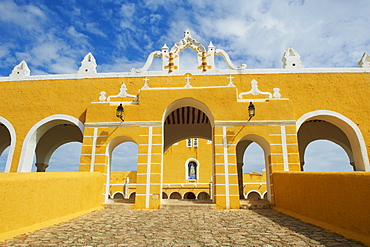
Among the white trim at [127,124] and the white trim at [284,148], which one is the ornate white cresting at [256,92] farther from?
the white trim at [127,124]

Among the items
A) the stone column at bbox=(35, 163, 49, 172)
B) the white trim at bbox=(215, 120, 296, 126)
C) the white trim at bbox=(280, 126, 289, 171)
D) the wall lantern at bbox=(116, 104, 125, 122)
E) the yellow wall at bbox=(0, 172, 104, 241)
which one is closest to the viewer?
the yellow wall at bbox=(0, 172, 104, 241)

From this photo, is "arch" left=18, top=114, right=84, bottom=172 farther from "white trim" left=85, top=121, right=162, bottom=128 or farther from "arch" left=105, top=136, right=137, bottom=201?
"arch" left=105, top=136, right=137, bottom=201

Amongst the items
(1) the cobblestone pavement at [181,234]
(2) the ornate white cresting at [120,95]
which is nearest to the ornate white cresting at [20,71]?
(2) the ornate white cresting at [120,95]

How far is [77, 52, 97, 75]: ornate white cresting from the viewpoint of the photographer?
988 centimetres

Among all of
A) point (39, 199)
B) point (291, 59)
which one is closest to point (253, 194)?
point (291, 59)

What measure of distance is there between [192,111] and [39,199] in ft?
21.5

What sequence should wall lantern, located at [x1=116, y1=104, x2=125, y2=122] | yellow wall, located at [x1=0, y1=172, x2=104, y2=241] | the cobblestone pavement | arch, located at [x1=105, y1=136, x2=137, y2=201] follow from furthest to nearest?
arch, located at [x1=105, y1=136, x2=137, y2=201] → wall lantern, located at [x1=116, y1=104, x2=125, y2=122] → yellow wall, located at [x1=0, y1=172, x2=104, y2=241] → the cobblestone pavement

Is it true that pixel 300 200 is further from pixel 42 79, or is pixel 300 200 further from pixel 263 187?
pixel 263 187

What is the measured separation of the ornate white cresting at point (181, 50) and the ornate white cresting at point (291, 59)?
4.85 ft

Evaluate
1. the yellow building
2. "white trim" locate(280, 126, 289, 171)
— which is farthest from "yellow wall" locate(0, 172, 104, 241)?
"white trim" locate(280, 126, 289, 171)

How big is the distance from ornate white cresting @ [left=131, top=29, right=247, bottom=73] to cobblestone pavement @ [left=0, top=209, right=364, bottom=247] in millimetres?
5984

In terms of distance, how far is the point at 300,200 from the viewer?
563cm

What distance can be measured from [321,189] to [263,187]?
654 inches

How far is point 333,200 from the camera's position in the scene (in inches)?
171
